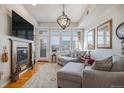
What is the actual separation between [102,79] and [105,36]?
2.55 meters

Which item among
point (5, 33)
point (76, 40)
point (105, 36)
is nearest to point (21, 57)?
point (5, 33)

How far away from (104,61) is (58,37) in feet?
20.4

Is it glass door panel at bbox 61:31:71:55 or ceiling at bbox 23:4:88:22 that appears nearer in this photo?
ceiling at bbox 23:4:88:22

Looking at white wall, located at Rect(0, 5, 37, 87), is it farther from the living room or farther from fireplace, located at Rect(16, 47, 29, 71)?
fireplace, located at Rect(16, 47, 29, 71)

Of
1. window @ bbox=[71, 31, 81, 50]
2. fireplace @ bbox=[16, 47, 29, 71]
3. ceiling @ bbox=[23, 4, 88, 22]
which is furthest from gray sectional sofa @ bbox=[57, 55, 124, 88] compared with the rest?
window @ bbox=[71, 31, 81, 50]

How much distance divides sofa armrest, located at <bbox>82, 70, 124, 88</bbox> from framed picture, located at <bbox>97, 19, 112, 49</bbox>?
78.4 inches

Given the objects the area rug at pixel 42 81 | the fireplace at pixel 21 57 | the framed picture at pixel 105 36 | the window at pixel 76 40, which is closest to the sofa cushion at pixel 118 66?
the area rug at pixel 42 81

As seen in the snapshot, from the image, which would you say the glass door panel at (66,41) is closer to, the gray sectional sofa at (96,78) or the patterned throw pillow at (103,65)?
the gray sectional sofa at (96,78)

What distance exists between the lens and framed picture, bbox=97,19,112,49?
4.28m

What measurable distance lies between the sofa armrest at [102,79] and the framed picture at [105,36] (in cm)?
199

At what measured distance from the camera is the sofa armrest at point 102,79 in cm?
235

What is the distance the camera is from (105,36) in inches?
183

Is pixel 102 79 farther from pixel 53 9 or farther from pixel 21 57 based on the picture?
A: pixel 53 9
